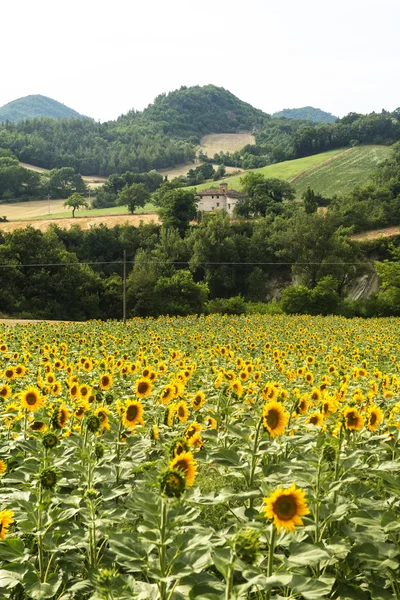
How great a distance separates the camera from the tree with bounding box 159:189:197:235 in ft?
245

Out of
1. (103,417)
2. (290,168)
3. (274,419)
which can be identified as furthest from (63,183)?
(274,419)

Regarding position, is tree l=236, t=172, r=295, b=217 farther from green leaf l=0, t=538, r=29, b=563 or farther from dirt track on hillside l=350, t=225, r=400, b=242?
green leaf l=0, t=538, r=29, b=563

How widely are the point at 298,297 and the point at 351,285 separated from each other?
14694 millimetres

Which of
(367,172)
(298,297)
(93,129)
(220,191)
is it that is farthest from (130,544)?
(93,129)

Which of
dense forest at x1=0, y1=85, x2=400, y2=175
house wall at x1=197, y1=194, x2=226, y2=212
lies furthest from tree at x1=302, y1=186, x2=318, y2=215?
dense forest at x1=0, y1=85, x2=400, y2=175

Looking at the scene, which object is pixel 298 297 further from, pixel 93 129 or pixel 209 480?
pixel 93 129

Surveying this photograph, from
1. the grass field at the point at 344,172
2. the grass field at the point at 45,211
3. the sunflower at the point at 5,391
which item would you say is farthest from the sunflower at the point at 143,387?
the grass field at the point at 344,172

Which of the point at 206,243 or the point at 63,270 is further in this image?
the point at 206,243

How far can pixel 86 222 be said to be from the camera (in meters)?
79.9

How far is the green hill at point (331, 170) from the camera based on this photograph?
334ft

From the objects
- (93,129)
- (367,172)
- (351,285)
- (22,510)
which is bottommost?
(351,285)

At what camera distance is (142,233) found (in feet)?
240

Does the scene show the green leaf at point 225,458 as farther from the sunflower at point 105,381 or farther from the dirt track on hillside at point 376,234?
the dirt track on hillside at point 376,234

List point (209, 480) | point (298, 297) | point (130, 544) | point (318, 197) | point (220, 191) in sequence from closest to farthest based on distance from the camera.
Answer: point (130, 544)
point (209, 480)
point (298, 297)
point (318, 197)
point (220, 191)
